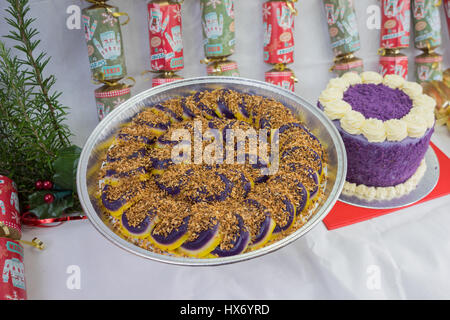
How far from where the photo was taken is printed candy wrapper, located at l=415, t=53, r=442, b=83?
1.56 metres

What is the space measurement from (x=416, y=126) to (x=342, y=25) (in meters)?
0.54

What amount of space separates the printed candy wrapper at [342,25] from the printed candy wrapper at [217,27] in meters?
0.41

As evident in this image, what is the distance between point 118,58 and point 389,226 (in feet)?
3.53

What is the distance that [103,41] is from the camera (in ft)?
3.91

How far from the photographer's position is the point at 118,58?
124 cm

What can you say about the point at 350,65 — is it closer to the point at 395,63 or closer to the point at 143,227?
the point at 395,63

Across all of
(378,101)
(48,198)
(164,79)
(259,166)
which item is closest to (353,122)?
(378,101)

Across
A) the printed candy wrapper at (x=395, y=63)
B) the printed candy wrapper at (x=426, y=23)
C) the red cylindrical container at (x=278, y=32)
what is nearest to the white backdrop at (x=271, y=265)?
the red cylindrical container at (x=278, y=32)

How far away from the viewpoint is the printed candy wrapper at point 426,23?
1468 millimetres

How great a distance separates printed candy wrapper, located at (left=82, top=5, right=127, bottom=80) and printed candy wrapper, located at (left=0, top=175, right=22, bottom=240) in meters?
0.46

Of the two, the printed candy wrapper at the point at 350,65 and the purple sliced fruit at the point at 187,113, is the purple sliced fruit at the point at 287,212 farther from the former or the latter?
the printed candy wrapper at the point at 350,65

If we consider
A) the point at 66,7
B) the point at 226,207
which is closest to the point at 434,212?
the point at 226,207

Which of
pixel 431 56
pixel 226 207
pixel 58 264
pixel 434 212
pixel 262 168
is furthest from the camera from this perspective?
pixel 431 56
